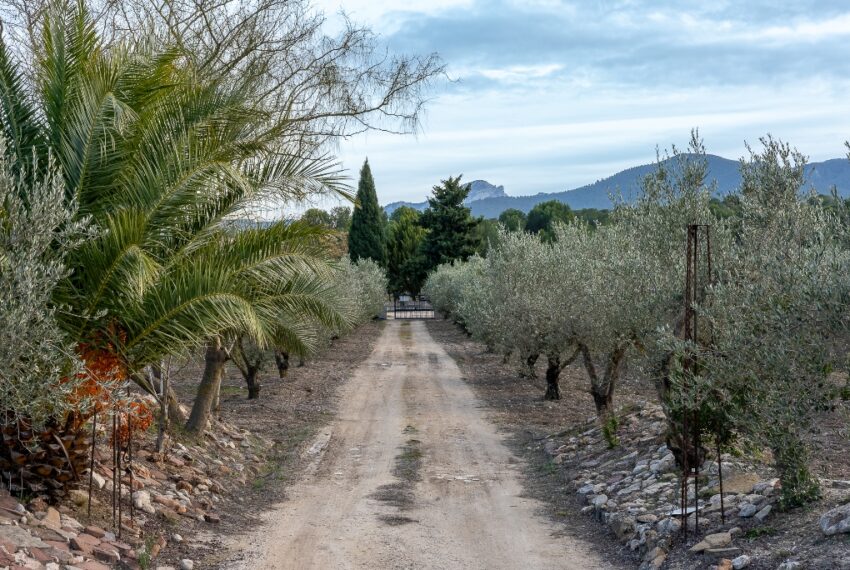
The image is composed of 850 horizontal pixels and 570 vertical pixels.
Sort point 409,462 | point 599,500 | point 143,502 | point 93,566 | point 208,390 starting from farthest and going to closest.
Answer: point 208,390 < point 409,462 < point 599,500 < point 143,502 < point 93,566

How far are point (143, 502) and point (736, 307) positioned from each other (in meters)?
6.36

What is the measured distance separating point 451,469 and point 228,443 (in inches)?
143

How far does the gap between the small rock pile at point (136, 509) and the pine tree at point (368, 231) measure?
5648 centimetres

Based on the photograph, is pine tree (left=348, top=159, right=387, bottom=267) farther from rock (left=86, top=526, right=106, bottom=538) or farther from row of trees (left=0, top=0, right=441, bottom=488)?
rock (left=86, top=526, right=106, bottom=538)

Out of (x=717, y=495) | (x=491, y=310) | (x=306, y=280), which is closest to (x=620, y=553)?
(x=717, y=495)

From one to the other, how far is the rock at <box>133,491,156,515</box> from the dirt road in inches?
43.5

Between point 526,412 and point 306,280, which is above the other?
point 306,280

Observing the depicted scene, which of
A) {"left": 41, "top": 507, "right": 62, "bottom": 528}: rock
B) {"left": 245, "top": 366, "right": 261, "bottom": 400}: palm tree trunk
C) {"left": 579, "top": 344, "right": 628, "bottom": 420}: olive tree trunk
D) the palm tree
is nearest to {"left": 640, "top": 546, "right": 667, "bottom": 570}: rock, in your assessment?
the palm tree

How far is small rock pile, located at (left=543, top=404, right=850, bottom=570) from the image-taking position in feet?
24.6

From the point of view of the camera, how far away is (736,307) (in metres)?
7.60

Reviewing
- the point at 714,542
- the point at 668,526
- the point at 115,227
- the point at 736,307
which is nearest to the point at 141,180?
the point at 115,227

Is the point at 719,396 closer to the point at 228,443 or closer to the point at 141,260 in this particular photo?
the point at 141,260

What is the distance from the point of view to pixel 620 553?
838 cm

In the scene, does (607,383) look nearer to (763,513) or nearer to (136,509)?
(763,513)
